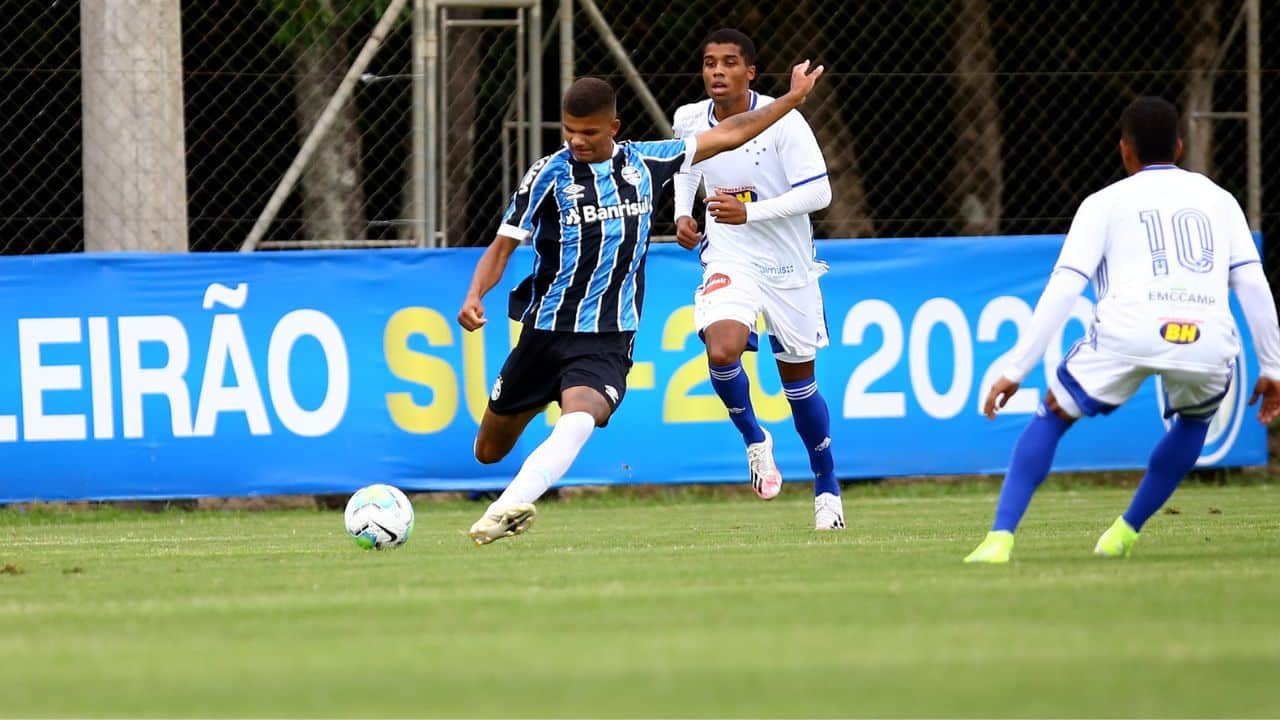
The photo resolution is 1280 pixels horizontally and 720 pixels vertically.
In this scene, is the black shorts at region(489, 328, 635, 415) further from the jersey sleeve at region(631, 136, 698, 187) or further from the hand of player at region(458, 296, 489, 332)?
the jersey sleeve at region(631, 136, 698, 187)

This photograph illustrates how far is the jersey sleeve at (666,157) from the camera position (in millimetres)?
8461

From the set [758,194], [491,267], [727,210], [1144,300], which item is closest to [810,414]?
[758,194]

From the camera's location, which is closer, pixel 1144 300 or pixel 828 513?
pixel 1144 300

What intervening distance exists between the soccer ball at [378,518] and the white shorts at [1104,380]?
290 centimetres

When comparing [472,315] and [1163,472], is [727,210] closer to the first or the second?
[472,315]

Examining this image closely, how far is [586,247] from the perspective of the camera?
8336 mm

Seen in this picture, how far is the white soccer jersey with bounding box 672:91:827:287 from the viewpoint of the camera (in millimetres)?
9570

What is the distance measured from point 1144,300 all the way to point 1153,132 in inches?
24.4

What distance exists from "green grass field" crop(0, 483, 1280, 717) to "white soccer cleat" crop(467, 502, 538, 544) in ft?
0.42

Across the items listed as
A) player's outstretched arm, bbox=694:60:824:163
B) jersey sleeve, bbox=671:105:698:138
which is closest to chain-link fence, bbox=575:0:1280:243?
jersey sleeve, bbox=671:105:698:138

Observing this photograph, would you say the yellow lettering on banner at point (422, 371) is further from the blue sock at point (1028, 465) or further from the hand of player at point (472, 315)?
the blue sock at point (1028, 465)

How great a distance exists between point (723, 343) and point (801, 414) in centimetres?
62

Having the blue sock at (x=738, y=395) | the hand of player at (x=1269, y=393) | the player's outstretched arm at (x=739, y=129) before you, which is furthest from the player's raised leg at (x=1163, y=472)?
the blue sock at (x=738, y=395)

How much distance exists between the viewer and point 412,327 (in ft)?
39.9
